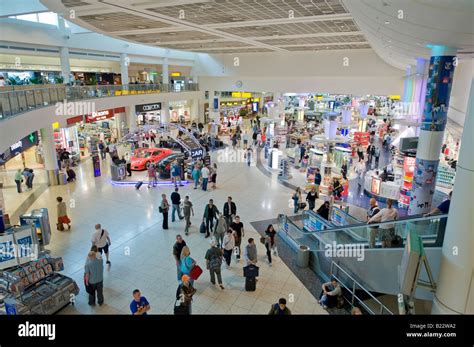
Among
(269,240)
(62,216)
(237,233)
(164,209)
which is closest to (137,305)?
(237,233)

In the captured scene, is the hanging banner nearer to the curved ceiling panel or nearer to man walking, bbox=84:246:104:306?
the curved ceiling panel

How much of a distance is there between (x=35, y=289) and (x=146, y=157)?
1288cm

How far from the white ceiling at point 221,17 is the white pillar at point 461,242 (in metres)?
6.65

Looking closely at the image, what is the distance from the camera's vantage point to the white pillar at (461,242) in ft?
15.2

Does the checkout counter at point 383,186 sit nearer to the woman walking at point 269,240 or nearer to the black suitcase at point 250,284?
the woman walking at point 269,240

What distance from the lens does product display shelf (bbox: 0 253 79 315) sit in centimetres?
609

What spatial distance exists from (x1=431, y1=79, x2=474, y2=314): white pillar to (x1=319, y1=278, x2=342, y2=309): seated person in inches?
81.7

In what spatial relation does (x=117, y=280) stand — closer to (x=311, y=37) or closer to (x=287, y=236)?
(x=287, y=236)

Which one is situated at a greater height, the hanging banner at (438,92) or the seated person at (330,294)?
the hanging banner at (438,92)

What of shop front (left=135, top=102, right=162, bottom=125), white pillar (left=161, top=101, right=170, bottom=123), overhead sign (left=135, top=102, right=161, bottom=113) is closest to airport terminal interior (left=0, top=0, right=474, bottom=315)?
overhead sign (left=135, top=102, right=161, bottom=113)

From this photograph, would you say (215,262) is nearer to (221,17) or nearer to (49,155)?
(221,17)

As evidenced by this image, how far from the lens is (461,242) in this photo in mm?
4844

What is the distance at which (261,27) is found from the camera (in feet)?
46.3

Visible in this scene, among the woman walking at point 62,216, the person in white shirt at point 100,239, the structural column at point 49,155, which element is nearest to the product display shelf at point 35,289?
the person in white shirt at point 100,239
